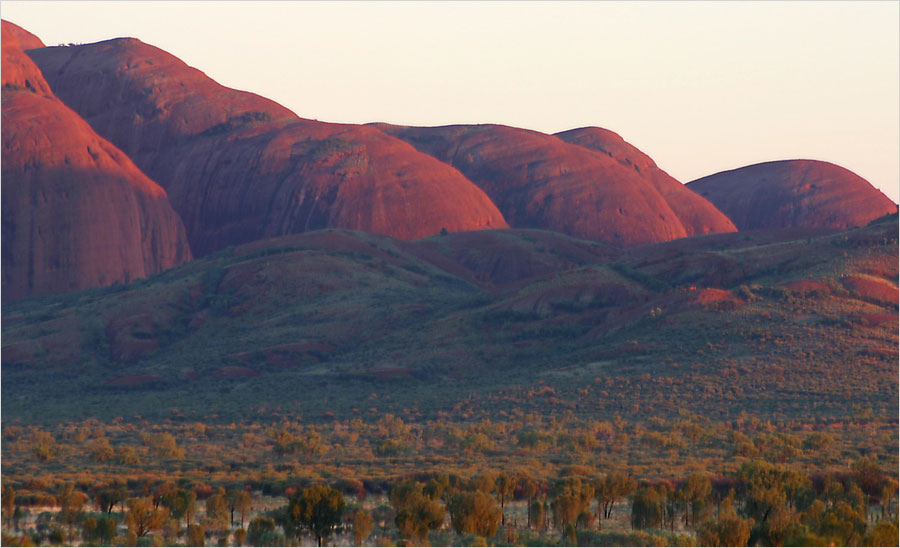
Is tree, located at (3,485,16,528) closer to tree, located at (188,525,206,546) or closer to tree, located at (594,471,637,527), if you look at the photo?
tree, located at (188,525,206,546)

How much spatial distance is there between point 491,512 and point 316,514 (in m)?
3.82

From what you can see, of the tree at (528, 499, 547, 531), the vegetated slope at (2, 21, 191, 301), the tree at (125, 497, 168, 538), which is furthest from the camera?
the vegetated slope at (2, 21, 191, 301)

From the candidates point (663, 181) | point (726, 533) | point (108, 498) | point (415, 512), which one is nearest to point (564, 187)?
point (663, 181)

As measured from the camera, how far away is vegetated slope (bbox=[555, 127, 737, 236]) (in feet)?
448

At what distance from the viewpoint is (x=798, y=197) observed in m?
144

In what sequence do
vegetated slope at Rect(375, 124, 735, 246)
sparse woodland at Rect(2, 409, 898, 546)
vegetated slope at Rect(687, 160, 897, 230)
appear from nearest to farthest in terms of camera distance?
sparse woodland at Rect(2, 409, 898, 546) < vegetated slope at Rect(375, 124, 735, 246) < vegetated slope at Rect(687, 160, 897, 230)

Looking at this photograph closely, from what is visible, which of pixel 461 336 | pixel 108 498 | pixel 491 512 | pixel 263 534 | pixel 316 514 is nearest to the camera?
pixel 263 534

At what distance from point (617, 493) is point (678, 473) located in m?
5.13

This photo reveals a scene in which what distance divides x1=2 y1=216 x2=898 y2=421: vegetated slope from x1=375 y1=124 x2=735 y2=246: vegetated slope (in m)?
33.7

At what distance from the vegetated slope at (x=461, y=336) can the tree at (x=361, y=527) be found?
103 feet

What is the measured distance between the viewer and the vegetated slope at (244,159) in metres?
113

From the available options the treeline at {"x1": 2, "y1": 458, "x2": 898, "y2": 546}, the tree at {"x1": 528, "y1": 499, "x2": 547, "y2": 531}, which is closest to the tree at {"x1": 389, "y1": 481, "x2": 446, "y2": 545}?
the treeline at {"x1": 2, "y1": 458, "x2": 898, "y2": 546}

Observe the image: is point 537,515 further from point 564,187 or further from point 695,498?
point 564,187

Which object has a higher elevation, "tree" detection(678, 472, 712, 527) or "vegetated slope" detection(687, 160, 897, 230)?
"vegetated slope" detection(687, 160, 897, 230)
